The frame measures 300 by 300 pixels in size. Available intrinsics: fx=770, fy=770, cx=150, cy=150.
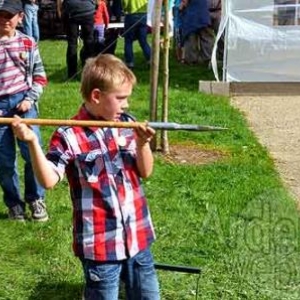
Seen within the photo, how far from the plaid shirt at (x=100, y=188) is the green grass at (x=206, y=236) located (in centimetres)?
110

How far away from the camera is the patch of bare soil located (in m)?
6.55

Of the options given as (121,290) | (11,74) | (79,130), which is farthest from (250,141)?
(79,130)

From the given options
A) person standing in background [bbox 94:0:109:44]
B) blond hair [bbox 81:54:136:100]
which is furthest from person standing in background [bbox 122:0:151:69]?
blond hair [bbox 81:54:136:100]

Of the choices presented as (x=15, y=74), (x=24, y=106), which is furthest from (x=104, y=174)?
(x=15, y=74)

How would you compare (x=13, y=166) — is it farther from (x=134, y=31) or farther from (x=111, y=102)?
(x=134, y=31)

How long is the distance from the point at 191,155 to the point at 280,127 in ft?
5.23

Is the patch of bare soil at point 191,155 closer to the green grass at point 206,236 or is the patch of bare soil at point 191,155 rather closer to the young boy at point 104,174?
the green grass at point 206,236

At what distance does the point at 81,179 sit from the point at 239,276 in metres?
1.46

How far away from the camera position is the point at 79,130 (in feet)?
9.66

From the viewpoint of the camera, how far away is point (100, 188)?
2924 mm

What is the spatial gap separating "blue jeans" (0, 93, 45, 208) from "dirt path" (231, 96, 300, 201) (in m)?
1.88

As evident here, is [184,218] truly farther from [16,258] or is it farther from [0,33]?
[0,33]

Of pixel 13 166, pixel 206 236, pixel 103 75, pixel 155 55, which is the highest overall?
pixel 103 75

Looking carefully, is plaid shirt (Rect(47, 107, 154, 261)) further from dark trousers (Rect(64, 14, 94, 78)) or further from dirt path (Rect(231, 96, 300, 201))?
dark trousers (Rect(64, 14, 94, 78))
